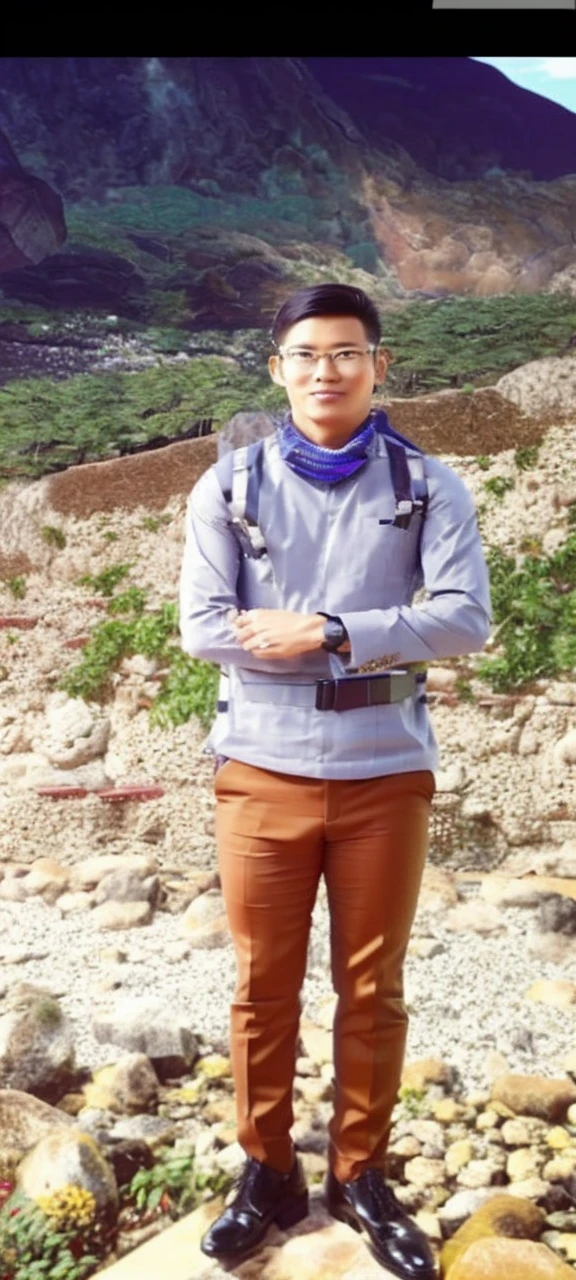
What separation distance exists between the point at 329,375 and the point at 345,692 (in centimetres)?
58

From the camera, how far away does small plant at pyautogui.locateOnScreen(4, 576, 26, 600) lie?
10.5 ft

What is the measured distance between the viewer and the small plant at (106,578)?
10.3 feet

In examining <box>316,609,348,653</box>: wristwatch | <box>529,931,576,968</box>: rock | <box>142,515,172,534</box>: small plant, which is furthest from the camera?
<box>142,515,172,534</box>: small plant

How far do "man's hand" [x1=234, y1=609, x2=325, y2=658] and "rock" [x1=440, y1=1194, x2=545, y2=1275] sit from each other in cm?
127

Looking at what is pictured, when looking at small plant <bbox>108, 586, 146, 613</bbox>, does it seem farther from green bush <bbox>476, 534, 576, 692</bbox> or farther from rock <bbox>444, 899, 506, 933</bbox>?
rock <bbox>444, 899, 506, 933</bbox>

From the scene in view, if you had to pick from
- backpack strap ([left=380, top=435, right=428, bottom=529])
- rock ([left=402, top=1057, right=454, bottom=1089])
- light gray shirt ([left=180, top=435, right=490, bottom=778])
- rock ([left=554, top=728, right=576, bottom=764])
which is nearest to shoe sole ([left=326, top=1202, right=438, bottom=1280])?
rock ([left=402, top=1057, right=454, bottom=1089])

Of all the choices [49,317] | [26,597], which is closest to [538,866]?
[26,597]

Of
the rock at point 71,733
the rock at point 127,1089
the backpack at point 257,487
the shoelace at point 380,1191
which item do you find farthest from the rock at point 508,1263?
the rock at point 71,733

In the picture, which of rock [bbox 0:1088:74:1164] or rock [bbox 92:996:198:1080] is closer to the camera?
rock [bbox 0:1088:74:1164]

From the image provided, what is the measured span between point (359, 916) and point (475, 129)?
6.36 feet

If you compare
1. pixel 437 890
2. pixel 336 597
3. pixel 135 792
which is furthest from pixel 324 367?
pixel 437 890

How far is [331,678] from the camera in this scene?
2367 mm

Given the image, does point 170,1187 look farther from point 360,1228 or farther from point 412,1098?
point 412,1098

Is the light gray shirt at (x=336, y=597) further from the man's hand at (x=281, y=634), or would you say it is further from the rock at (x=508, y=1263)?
the rock at (x=508, y=1263)
